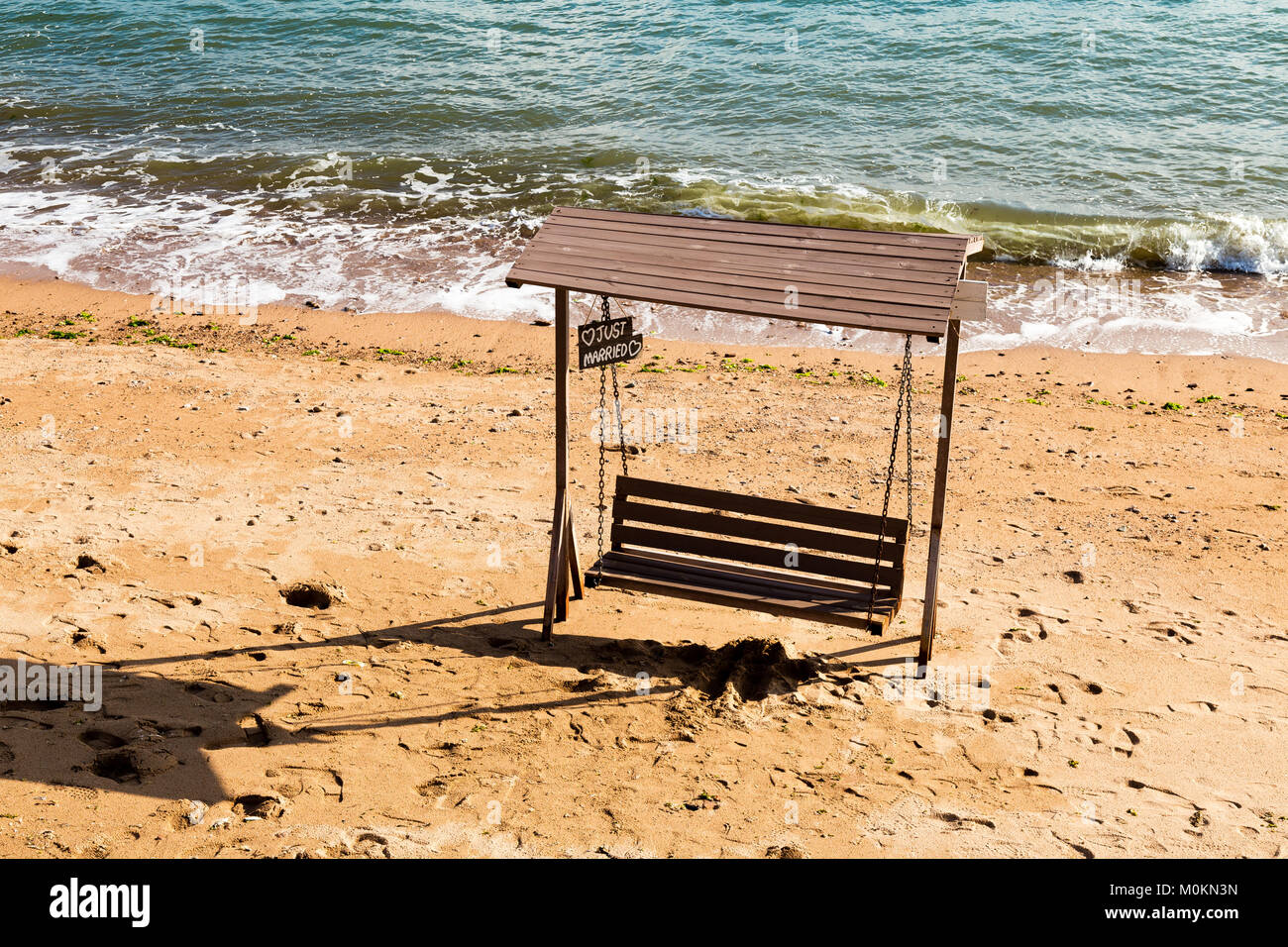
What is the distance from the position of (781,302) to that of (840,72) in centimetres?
1989

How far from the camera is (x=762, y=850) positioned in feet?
17.8

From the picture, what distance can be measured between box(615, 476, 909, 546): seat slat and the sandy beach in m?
0.85

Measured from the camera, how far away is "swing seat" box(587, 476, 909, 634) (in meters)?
6.88

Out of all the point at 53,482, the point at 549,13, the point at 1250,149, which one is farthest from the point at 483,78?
the point at 53,482

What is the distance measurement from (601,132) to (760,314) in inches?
667

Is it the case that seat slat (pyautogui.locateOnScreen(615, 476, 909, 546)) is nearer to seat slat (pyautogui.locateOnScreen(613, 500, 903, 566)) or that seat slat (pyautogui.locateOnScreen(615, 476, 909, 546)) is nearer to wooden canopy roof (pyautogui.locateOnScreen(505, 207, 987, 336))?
seat slat (pyautogui.locateOnScreen(613, 500, 903, 566))

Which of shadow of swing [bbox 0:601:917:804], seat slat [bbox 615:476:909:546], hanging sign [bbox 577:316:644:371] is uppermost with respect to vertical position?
hanging sign [bbox 577:316:644:371]

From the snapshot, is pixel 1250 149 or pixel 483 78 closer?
pixel 1250 149

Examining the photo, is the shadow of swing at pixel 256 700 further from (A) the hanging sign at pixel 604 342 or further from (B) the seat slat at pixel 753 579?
(A) the hanging sign at pixel 604 342

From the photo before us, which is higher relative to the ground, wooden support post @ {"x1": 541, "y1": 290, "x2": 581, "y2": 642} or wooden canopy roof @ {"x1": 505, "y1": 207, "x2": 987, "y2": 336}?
wooden canopy roof @ {"x1": 505, "y1": 207, "x2": 987, "y2": 336}

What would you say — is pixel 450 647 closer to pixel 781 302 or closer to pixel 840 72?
pixel 781 302

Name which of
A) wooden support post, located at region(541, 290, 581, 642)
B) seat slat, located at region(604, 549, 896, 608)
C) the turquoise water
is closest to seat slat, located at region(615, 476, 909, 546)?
seat slat, located at region(604, 549, 896, 608)

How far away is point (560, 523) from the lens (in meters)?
7.38

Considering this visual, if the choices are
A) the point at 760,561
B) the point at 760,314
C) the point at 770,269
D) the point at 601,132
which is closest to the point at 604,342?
the point at 770,269
